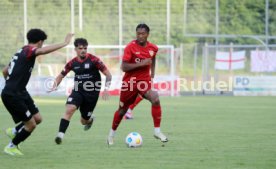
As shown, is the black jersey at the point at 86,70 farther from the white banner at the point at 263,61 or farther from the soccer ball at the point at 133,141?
the white banner at the point at 263,61

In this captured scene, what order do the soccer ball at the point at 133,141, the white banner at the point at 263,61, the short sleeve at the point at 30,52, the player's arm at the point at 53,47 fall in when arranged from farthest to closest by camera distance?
the white banner at the point at 263,61 → the soccer ball at the point at 133,141 → the short sleeve at the point at 30,52 → the player's arm at the point at 53,47

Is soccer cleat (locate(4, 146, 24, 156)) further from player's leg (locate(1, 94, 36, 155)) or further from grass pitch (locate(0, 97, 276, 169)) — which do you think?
grass pitch (locate(0, 97, 276, 169))

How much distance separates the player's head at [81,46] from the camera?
42.3ft

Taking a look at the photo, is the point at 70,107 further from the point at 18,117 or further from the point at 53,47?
the point at 53,47

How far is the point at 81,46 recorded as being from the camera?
42.6 feet

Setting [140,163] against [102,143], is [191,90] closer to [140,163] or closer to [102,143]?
[102,143]

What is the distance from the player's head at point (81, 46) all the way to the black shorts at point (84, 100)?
0.71m

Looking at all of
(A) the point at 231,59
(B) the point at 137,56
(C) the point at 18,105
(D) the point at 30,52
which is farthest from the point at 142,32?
(A) the point at 231,59

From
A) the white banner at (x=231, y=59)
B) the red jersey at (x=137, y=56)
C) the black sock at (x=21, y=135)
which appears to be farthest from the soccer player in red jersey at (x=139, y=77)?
the white banner at (x=231, y=59)

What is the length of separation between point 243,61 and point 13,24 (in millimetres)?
12963

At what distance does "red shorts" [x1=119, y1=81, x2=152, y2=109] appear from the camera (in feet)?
41.5

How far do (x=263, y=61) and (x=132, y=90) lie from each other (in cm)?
2687

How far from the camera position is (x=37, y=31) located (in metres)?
10.8

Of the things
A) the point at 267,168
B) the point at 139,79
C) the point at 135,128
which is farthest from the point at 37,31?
the point at 135,128
